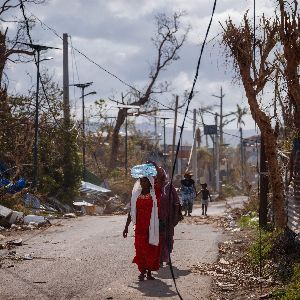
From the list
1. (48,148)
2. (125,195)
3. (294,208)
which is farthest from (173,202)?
(125,195)

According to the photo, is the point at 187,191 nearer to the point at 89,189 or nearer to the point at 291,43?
the point at 89,189

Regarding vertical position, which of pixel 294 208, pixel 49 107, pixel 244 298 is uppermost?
pixel 49 107

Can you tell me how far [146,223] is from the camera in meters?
9.89

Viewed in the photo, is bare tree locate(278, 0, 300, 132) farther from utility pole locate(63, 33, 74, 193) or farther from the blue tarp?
utility pole locate(63, 33, 74, 193)

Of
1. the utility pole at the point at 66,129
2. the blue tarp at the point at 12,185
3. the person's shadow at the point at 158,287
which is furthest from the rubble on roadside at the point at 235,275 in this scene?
the utility pole at the point at 66,129

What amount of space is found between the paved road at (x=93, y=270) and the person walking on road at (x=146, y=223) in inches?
10.8

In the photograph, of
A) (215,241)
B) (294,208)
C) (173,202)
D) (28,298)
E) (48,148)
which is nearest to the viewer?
(28,298)

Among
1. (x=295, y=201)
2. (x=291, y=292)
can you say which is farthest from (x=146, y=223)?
(x=295, y=201)

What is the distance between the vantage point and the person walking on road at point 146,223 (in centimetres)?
966

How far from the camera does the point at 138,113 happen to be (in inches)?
2103

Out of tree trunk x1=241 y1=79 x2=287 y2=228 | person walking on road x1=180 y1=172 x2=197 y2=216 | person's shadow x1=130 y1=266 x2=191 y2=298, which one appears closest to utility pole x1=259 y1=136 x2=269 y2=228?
tree trunk x1=241 y1=79 x2=287 y2=228

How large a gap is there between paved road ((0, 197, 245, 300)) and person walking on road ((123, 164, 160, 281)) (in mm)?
273

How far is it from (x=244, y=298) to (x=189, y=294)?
0.69 metres

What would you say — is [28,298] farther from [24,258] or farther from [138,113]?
[138,113]
